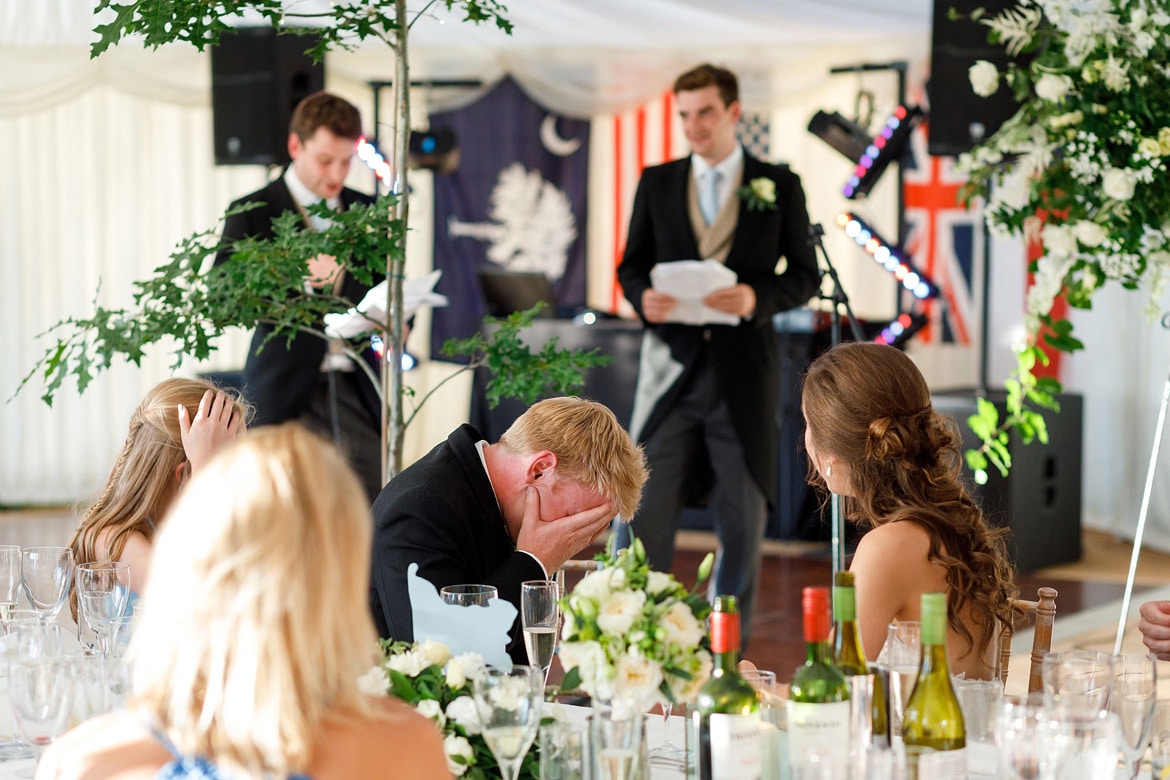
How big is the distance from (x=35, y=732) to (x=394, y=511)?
841mm

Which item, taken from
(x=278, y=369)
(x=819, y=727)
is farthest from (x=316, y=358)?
(x=819, y=727)

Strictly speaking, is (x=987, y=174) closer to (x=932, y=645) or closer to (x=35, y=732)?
(x=932, y=645)

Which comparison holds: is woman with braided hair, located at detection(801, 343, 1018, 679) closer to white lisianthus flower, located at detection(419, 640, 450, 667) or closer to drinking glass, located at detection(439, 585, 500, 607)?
drinking glass, located at detection(439, 585, 500, 607)

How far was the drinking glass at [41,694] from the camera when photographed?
1.64m

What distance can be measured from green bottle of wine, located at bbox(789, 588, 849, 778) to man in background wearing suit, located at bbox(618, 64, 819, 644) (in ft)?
8.83

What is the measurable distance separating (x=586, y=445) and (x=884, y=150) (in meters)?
4.01

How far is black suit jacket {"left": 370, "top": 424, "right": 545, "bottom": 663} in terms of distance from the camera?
234 centimetres

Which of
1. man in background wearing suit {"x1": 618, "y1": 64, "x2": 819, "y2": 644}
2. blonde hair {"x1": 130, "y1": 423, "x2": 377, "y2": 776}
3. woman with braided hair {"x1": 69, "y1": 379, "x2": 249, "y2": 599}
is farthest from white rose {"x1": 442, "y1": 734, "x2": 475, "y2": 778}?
man in background wearing suit {"x1": 618, "y1": 64, "x2": 819, "y2": 644}

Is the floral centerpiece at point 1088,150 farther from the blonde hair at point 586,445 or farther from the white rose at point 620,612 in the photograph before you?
the white rose at point 620,612

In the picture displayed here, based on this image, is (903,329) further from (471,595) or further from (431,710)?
(431,710)

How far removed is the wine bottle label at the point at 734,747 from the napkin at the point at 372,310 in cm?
168

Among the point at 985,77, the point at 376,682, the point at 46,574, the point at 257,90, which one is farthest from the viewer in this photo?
the point at 257,90

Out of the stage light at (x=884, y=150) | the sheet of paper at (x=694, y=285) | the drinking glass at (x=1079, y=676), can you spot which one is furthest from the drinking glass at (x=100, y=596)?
the stage light at (x=884, y=150)

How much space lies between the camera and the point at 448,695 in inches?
65.8
